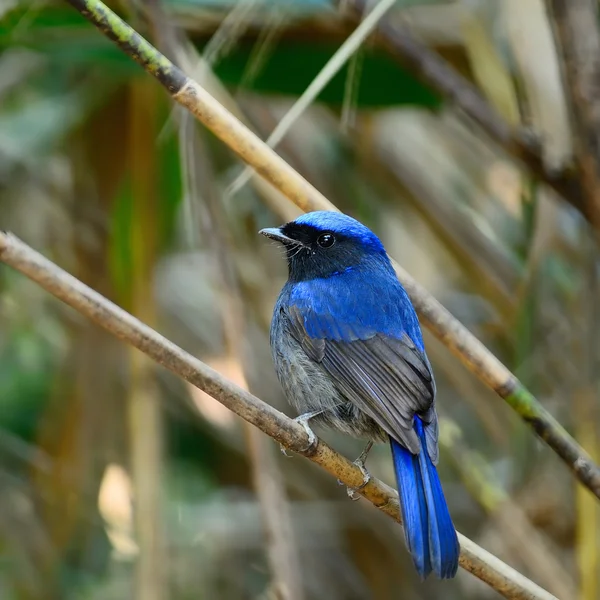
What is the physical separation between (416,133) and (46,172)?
1.86m

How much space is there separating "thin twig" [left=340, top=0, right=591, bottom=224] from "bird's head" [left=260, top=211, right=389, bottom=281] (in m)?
0.63

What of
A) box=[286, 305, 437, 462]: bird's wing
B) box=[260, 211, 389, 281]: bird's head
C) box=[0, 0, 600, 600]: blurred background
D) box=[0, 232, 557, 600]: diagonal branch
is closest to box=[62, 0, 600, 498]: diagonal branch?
box=[286, 305, 437, 462]: bird's wing

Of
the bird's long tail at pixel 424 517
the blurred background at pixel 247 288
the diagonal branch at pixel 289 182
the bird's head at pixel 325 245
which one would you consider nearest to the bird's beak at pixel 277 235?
the bird's head at pixel 325 245

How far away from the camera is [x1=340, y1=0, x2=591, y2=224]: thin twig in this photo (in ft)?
10.4

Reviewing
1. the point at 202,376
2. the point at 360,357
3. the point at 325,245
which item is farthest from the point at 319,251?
the point at 202,376

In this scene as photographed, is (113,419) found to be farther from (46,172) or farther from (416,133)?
(416,133)

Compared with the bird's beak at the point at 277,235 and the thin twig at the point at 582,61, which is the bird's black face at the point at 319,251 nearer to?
the bird's beak at the point at 277,235

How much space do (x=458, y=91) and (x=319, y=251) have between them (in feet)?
2.76

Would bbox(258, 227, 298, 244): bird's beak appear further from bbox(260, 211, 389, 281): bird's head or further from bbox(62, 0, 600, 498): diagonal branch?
bbox(62, 0, 600, 498): diagonal branch

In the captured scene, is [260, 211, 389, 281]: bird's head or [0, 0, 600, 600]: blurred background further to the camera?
[0, 0, 600, 600]: blurred background

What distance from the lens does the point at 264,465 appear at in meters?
2.87

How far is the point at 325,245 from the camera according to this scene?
3.04 metres

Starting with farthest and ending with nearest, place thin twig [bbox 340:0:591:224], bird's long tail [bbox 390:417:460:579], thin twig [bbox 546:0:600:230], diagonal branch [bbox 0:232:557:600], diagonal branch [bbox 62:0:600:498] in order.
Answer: thin twig [bbox 340:0:591:224] < thin twig [bbox 546:0:600:230] < bird's long tail [bbox 390:417:460:579] < diagonal branch [bbox 62:0:600:498] < diagonal branch [bbox 0:232:557:600]

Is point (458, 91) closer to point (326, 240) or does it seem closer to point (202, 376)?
point (326, 240)
